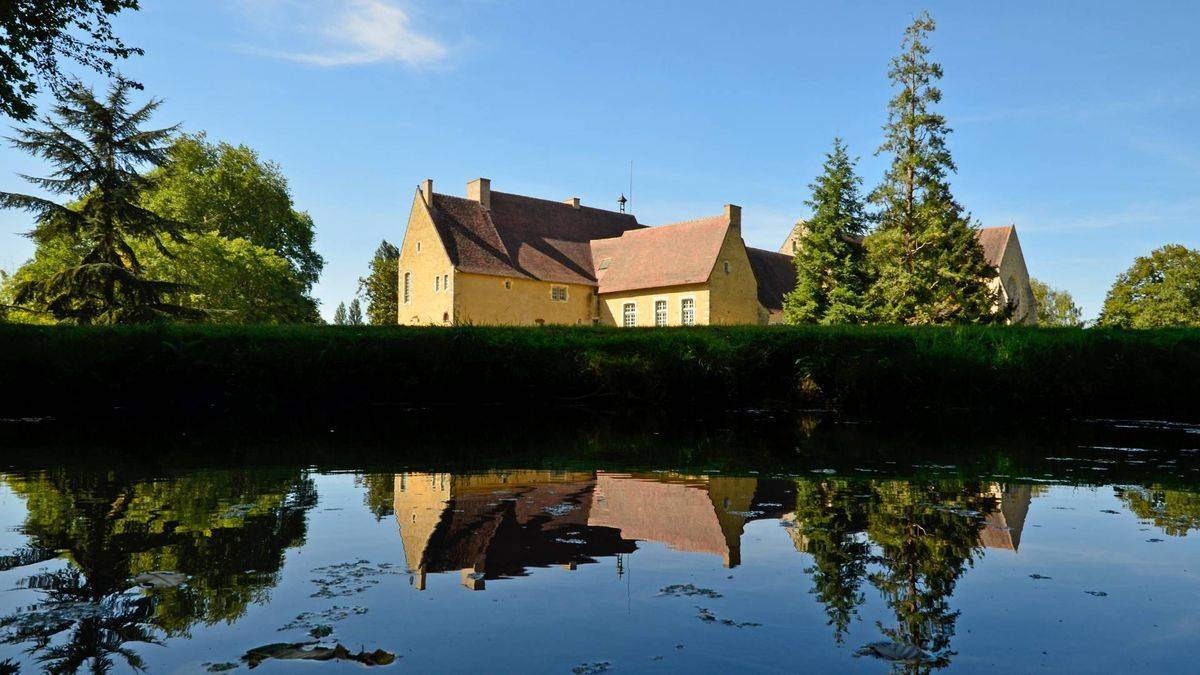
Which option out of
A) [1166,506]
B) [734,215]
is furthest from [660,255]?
[1166,506]

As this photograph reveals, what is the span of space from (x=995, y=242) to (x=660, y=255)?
26070mm

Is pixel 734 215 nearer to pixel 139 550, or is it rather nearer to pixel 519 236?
pixel 519 236

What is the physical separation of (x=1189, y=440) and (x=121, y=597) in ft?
39.2

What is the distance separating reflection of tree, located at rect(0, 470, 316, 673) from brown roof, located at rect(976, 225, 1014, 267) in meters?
56.5

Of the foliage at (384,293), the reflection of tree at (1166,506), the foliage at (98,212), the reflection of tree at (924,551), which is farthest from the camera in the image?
the foliage at (384,293)

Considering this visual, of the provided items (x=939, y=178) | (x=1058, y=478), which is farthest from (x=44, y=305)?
(x=939, y=178)

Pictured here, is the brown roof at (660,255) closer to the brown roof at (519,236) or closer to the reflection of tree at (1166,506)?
the brown roof at (519,236)

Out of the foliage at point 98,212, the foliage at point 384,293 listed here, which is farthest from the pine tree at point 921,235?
the foliage at point 384,293

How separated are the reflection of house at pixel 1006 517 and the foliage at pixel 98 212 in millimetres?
31699

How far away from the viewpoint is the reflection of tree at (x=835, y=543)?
3.03 m

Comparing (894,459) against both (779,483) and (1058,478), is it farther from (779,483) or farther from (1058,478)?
(779,483)

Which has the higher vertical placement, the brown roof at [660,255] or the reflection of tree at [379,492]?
the brown roof at [660,255]

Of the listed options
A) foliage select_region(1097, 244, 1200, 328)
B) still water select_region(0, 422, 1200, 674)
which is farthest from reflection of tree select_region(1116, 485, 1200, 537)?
foliage select_region(1097, 244, 1200, 328)

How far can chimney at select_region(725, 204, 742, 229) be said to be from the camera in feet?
149
